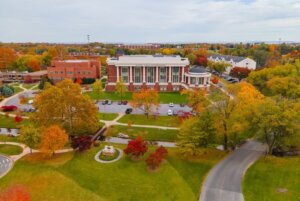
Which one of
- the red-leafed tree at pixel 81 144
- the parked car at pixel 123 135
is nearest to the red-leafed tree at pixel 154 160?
the red-leafed tree at pixel 81 144

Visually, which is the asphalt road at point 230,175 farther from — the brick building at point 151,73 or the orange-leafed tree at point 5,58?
the orange-leafed tree at point 5,58

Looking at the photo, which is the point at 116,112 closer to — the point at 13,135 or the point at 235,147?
the point at 13,135

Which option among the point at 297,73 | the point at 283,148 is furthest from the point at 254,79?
the point at 283,148

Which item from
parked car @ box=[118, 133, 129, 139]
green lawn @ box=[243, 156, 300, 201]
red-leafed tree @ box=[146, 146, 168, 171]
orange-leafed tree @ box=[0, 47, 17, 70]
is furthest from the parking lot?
orange-leafed tree @ box=[0, 47, 17, 70]

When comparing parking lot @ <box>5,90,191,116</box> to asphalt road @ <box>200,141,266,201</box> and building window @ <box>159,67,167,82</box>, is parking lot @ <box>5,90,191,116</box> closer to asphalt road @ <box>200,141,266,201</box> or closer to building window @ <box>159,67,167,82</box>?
building window @ <box>159,67,167,82</box>

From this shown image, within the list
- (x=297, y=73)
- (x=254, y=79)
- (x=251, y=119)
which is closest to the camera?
(x=251, y=119)

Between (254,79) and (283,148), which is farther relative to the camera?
(254,79)

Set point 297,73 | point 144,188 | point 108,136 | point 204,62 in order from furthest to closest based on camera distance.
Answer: point 204,62 < point 297,73 < point 108,136 < point 144,188
